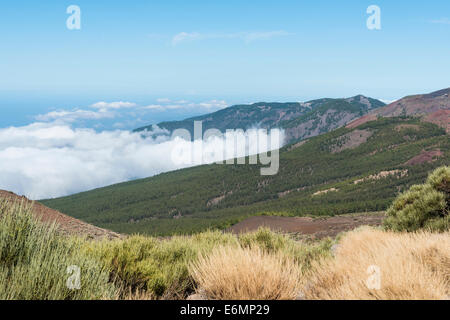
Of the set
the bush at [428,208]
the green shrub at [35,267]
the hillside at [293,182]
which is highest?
the green shrub at [35,267]

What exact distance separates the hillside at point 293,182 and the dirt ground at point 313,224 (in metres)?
50.0

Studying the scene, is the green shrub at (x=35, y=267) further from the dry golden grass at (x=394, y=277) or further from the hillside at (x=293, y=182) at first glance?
the hillside at (x=293, y=182)

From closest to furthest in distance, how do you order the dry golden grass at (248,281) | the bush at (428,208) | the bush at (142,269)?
the dry golden grass at (248,281) → the bush at (142,269) → the bush at (428,208)

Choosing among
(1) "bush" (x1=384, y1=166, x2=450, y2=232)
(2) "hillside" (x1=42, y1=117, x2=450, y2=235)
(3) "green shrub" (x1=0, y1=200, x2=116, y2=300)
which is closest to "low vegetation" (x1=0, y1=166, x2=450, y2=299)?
(3) "green shrub" (x1=0, y1=200, x2=116, y2=300)

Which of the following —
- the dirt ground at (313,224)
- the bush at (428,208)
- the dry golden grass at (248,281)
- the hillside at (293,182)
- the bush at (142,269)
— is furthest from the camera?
the hillside at (293,182)

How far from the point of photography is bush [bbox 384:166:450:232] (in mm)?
10992

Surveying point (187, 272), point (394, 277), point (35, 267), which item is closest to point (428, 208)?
point (394, 277)

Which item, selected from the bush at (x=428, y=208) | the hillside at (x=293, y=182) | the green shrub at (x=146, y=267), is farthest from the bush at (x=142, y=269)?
the hillside at (x=293, y=182)

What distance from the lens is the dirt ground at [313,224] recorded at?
3130cm

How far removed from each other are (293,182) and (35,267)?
14331 centimetres

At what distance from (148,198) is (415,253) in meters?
148

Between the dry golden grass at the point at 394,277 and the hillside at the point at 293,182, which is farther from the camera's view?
the hillside at the point at 293,182

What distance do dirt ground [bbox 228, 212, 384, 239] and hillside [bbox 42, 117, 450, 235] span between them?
5004 centimetres
